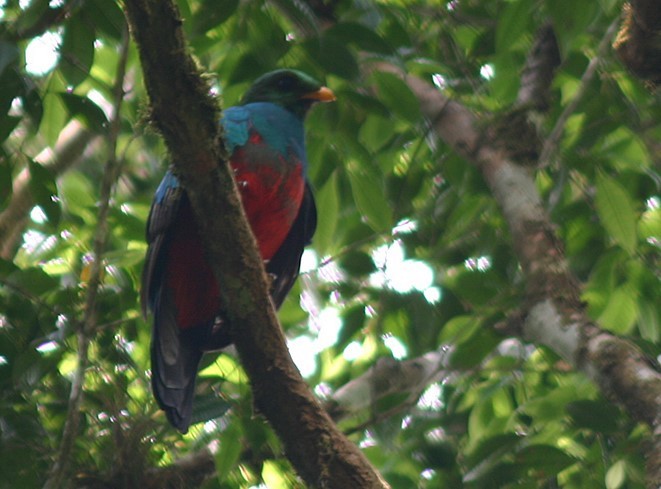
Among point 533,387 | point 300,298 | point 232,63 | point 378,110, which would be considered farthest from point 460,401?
point 232,63

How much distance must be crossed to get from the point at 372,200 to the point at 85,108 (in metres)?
0.96

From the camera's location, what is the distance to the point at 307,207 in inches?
152

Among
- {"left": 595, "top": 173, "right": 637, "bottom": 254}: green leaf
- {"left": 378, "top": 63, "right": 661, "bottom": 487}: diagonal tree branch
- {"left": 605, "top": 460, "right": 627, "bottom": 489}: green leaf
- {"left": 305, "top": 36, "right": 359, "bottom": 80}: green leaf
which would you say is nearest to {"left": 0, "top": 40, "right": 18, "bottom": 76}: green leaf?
{"left": 305, "top": 36, "right": 359, "bottom": 80}: green leaf

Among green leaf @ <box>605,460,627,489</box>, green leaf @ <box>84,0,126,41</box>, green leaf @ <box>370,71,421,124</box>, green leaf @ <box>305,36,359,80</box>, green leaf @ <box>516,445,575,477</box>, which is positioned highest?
green leaf @ <box>84,0,126,41</box>

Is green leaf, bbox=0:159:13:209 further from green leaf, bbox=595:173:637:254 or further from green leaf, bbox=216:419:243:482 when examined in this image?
green leaf, bbox=595:173:637:254

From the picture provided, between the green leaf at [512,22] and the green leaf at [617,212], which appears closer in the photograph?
the green leaf at [512,22]

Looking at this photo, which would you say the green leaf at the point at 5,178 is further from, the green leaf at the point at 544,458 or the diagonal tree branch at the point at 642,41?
the diagonal tree branch at the point at 642,41

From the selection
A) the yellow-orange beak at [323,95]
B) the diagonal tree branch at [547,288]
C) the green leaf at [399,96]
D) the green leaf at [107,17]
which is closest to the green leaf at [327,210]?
the yellow-orange beak at [323,95]

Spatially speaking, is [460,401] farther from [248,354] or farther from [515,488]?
[248,354]

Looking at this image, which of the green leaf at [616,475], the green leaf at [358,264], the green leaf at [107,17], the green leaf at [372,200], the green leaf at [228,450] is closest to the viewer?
the green leaf at [616,475]

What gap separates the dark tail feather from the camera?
321cm

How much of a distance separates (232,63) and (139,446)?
1.27 m

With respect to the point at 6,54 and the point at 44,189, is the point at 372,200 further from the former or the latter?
the point at 6,54

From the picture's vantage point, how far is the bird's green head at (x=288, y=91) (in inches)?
157
